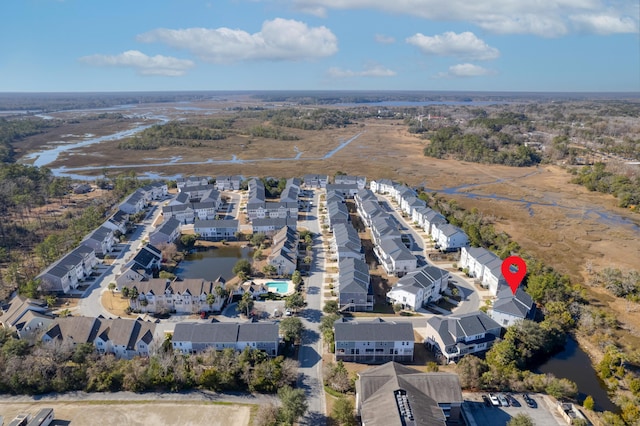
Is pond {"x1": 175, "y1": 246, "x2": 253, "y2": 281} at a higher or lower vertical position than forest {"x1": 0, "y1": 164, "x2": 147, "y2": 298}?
lower

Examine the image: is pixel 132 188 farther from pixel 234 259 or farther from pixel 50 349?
pixel 50 349

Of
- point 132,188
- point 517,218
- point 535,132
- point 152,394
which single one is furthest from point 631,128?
point 152,394

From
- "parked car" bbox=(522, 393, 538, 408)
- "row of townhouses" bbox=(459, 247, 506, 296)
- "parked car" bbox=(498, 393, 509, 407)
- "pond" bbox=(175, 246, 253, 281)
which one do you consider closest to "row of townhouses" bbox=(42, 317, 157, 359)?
"pond" bbox=(175, 246, 253, 281)

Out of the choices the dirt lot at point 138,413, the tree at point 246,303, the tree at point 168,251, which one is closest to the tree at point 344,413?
the dirt lot at point 138,413

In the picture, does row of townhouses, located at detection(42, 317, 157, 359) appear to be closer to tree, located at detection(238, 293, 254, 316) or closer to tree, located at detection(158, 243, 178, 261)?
tree, located at detection(238, 293, 254, 316)

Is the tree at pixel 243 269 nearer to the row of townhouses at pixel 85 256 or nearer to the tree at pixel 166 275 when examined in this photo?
the tree at pixel 166 275

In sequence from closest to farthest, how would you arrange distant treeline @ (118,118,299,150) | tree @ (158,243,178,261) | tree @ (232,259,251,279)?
tree @ (232,259,251,279) < tree @ (158,243,178,261) < distant treeline @ (118,118,299,150)

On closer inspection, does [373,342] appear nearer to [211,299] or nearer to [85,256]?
[211,299]
